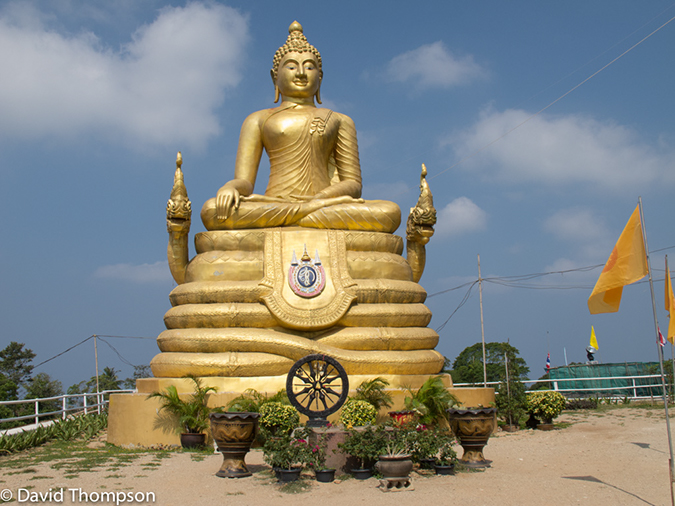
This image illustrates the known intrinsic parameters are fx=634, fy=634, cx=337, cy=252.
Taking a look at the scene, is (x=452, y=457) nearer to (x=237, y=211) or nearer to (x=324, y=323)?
(x=324, y=323)

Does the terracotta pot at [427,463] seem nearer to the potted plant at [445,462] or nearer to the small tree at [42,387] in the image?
the potted plant at [445,462]

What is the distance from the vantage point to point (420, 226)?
13.5m

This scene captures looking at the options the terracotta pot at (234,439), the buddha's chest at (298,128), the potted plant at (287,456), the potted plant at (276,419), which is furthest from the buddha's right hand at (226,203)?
the potted plant at (287,456)

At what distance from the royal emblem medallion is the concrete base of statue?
1.64 metres

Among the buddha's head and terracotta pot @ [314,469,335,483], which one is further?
the buddha's head

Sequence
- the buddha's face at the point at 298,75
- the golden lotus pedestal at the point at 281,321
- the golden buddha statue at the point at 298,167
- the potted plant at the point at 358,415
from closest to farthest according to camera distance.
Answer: the potted plant at the point at 358,415 < the golden lotus pedestal at the point at 281,321 < the golden buddha statue at the point at 298,167 < the buddha's face at the point at 298,75

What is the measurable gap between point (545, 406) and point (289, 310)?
204 inches

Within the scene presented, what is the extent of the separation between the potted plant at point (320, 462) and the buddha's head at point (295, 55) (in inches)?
384

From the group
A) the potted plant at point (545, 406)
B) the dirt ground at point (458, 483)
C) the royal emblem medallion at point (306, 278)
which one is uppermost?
the royal emblem medallion at point (306, 278)

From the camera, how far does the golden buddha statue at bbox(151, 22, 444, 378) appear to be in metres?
11.2

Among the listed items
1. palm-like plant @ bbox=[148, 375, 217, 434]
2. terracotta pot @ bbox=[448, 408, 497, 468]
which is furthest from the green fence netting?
palm-like plant @ bbox=[148, 375, 217, 434]

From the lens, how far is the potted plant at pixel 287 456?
23.9 ft

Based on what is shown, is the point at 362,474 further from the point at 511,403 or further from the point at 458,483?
the point at 511,403

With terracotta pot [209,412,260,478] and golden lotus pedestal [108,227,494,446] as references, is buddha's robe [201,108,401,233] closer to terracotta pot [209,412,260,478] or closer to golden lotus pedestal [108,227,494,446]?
golden lotus pedestal [108,227,494,446]
